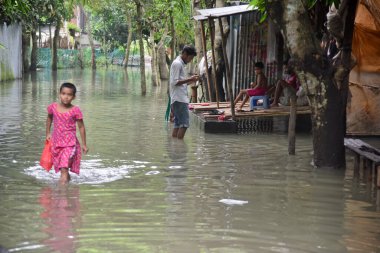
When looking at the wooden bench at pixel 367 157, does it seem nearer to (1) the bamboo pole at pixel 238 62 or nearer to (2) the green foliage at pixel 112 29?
(1) the bamboo pole at pixel 238 62

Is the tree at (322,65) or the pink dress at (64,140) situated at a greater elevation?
the tree at (322,65)

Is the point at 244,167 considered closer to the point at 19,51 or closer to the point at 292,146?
the point at 292,146

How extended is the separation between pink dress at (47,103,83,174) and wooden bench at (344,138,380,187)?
3360mm

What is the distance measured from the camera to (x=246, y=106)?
51.3 feet

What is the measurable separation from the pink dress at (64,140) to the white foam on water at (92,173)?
0.29 meters

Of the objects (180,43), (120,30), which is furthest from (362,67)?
(120,30)

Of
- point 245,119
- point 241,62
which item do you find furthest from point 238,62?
point 245,119

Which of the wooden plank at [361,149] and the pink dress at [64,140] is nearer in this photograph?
the pink dress at [64,140]

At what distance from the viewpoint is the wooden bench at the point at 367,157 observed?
8353 mm

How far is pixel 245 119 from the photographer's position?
47.1 feet

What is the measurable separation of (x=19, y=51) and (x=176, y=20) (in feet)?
25.9

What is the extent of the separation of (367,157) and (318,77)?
117 cm

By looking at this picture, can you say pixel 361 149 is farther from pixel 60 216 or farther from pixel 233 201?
pixel 60 216

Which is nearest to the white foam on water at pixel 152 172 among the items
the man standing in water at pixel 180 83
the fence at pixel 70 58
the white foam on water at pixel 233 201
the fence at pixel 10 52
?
the white foam on water at pixel 233 201
